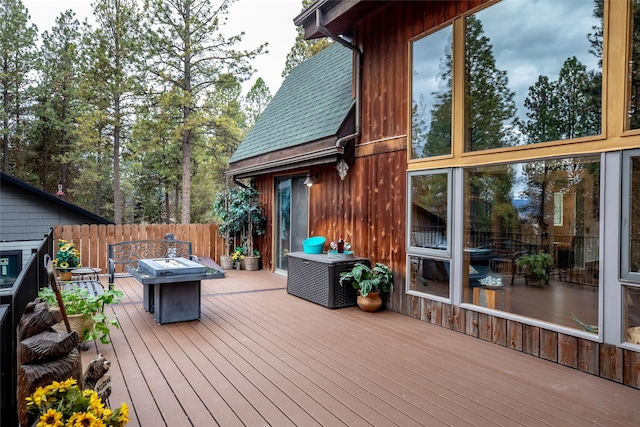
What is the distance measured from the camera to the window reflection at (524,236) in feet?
12.8

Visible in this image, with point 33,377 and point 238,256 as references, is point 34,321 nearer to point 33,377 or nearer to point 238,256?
point 33,377

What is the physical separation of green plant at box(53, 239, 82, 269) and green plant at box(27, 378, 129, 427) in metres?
5.99

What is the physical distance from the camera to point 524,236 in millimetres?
4371

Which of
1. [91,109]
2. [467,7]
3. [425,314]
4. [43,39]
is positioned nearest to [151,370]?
[425,314]

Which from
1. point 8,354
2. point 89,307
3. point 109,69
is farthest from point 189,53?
point 8,354

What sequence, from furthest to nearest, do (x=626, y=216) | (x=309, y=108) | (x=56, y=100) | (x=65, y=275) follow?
(x=56, y=100)
(x=309, y=108)
(x=65, y=275)
(x=626, y=216)

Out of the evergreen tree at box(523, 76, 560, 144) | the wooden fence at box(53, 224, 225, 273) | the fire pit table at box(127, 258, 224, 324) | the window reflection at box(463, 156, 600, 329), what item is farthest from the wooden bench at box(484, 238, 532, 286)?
the wooden fence at box(53, 224, 225, 273)

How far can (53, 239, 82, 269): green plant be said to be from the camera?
7004mm

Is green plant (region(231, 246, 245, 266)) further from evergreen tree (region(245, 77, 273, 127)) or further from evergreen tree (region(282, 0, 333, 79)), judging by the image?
evergreen tree (region(245, 77, 273, 127))

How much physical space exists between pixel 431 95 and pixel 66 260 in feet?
21.7

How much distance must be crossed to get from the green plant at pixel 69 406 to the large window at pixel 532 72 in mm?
3848

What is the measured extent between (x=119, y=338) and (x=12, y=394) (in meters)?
2.20

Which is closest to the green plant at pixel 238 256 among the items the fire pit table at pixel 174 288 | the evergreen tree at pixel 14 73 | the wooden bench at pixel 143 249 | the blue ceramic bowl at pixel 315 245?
the wooden bench at pixel 143 249

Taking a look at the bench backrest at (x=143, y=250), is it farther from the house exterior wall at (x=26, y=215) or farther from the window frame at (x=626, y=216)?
the window frame at (x=626, y=216)
